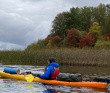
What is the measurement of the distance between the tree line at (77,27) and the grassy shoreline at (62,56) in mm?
18782

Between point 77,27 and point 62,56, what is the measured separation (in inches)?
1158

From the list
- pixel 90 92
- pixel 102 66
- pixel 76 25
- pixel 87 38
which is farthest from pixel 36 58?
pixel 76 25

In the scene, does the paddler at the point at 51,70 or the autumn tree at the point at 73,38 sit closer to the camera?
the paddler at the point at 51,70

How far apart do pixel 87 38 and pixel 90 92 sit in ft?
106

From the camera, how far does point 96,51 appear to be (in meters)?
22.4

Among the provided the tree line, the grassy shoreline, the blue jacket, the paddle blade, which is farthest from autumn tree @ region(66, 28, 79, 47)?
the blue jacket

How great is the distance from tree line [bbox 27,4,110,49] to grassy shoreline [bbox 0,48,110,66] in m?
18.8

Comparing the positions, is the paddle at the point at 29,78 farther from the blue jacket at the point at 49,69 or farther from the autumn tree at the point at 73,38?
the autumn tree at the point at 73,38

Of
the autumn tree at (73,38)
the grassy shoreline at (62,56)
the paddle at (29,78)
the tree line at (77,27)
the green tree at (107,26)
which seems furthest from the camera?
the green tree at (107,26)

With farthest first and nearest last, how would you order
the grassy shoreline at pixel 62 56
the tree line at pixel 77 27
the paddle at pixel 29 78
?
the tree line at pixel 77 27, the grassy shoreline at pixel 62 56, the paddle at pixel 29 78

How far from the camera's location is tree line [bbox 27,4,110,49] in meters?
45.0

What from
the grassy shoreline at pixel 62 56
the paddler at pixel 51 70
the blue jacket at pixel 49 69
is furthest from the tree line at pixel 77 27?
the blue jacket at pixel 49 69

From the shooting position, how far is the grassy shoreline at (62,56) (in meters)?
21.6

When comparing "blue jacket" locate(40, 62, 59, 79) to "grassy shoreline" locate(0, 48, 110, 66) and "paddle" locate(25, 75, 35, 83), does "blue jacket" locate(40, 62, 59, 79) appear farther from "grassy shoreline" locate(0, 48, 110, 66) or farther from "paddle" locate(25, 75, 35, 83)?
"grassy shoreline" locate(0, 48, 110, 66)
